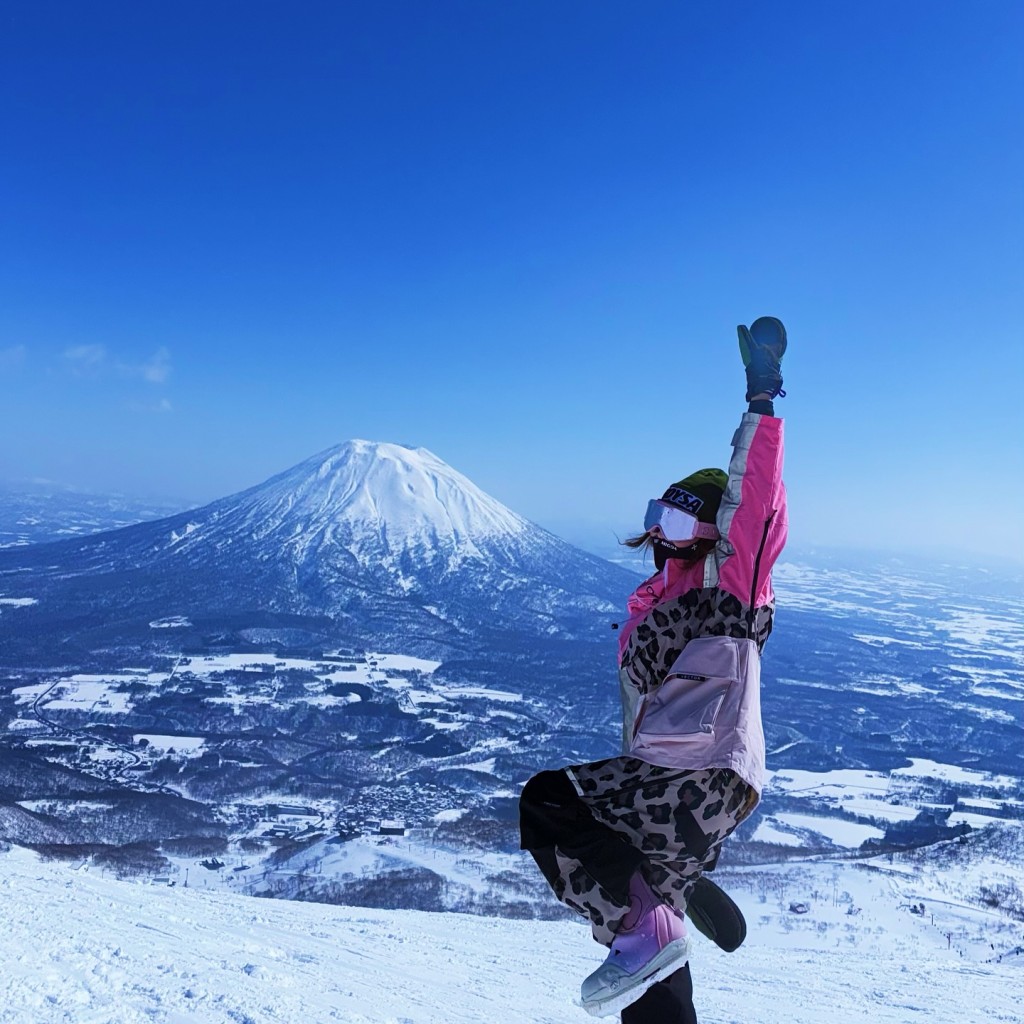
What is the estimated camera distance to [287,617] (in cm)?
13112

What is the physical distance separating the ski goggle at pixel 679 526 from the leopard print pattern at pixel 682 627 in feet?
0.59

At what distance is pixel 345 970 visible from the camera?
7754mm

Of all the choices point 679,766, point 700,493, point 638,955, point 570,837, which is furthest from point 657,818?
point 700,493

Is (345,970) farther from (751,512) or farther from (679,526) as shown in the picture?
(751,512)

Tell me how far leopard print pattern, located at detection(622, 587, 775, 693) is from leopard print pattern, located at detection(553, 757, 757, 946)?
316 millimetres

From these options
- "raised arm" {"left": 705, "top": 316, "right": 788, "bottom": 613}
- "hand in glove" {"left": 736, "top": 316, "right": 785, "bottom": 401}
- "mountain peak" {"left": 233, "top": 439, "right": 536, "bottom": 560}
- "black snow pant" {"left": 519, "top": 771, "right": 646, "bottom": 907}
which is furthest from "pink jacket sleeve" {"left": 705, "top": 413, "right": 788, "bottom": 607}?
"mountain peak" {"left": 233, "top": 439, "right": 536, "bottom": 560}

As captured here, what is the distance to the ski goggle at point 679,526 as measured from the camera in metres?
2.43

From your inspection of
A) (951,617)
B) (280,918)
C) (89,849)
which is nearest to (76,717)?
(89,849)

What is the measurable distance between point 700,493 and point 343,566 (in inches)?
6307

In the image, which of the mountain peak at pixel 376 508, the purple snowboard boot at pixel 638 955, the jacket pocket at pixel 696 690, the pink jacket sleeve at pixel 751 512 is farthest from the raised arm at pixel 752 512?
Result: the mountain peak at pixel 376 508

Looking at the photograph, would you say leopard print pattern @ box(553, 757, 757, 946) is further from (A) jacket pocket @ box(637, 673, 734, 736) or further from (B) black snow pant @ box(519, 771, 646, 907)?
(A) jacket pocket @ box(637, 673, 734, 736)

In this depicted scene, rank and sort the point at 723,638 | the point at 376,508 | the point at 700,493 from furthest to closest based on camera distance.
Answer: the point at 376,508 → the point at 700,493 → the point at 723,638

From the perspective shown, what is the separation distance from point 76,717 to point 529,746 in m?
47.2

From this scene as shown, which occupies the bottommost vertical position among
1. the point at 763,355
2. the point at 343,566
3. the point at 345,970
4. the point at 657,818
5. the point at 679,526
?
the point at 343,566
